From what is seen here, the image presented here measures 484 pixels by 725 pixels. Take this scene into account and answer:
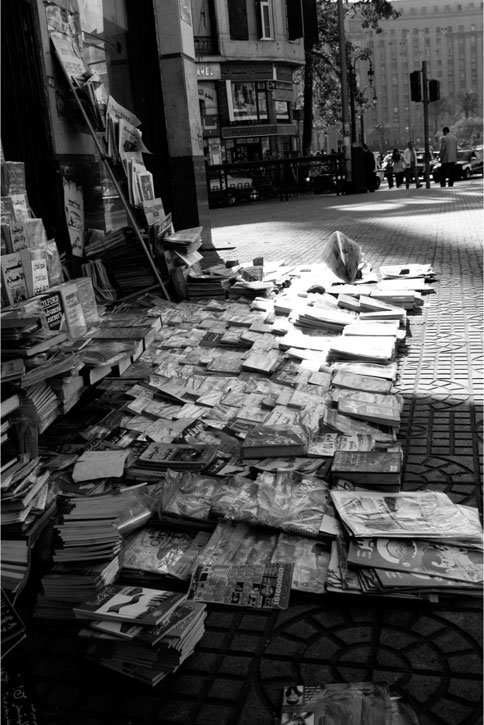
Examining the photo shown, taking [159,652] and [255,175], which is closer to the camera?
[159,652]

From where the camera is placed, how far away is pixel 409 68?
426 feet

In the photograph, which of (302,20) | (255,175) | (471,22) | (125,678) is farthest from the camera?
(471,22)

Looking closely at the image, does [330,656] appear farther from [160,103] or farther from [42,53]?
[160,103]

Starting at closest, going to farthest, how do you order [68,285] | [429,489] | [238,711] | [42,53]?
[238,711] < [429,489] < [68,285] < [42,53]

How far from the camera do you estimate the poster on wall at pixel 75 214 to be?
496 centimetres

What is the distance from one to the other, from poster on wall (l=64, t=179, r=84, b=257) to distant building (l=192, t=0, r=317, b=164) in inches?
969

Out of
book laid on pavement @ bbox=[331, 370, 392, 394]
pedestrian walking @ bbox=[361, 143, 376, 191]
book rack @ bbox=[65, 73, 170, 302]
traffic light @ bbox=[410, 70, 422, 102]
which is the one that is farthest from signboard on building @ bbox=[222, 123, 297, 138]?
book laid on pavement @ bbox=[331, 370, 392, 394]

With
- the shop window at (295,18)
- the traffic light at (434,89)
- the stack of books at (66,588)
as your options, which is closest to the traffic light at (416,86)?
the traffic light at (434,89)

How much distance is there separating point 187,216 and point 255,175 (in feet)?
49.3

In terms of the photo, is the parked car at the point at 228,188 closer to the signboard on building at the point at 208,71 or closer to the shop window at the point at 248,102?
the signboard on building at the point at 208,71

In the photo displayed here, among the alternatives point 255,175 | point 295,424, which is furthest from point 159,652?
point 255,175

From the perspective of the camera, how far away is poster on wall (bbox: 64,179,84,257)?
496 centimetres

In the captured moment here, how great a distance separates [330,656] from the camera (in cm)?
195

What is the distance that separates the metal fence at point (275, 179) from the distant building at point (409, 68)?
77.5m
